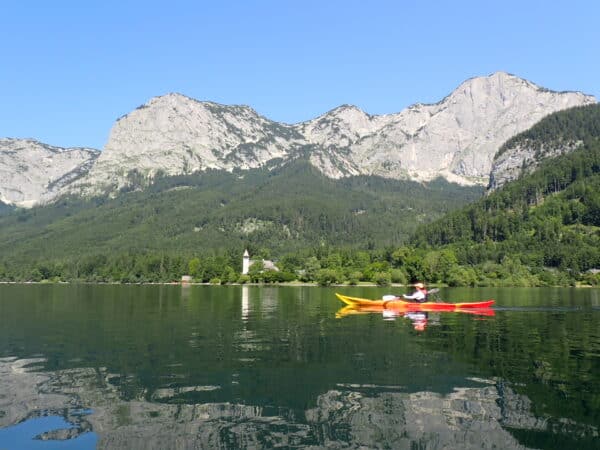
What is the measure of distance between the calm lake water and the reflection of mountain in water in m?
0.09

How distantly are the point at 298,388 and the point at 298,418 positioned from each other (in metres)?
5.42

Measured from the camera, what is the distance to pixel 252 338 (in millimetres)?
48062

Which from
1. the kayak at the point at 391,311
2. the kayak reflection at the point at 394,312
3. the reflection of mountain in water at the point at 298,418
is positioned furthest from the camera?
the kayak at the point at 391,311

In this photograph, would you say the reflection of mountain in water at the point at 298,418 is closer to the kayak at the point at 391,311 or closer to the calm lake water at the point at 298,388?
the calm lake water at the point at 298,388

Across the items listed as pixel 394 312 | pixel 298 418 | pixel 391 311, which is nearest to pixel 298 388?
pixel 298 418

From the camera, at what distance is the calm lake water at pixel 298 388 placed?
69.9 ft

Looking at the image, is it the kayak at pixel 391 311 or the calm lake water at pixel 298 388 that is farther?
the kayak at pixel 391 311

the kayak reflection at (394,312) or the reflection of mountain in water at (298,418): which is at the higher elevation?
the kayak reflection at (394,312)

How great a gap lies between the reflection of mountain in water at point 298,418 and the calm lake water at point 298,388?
0.29 ft

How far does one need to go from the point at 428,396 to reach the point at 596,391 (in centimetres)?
945

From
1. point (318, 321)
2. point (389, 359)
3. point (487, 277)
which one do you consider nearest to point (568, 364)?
point (389, 359)

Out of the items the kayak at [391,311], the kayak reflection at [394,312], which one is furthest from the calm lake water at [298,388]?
the kayak at [391,311]

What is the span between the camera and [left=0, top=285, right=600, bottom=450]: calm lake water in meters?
21.3

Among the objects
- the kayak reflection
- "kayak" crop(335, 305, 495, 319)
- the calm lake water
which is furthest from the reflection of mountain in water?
"kayak" crop(335, 305, 495, 319)
